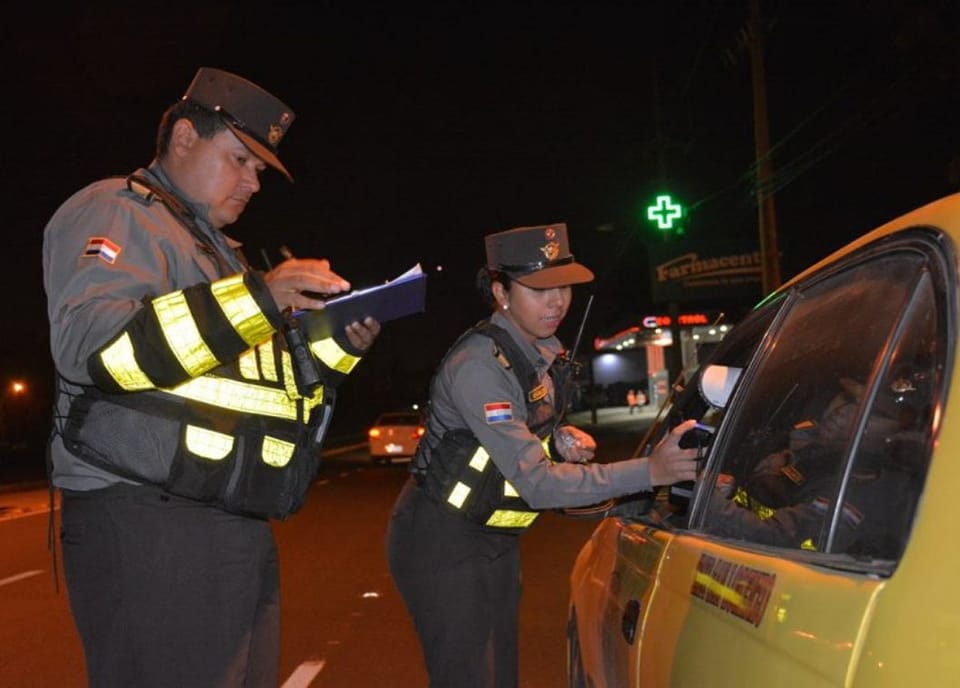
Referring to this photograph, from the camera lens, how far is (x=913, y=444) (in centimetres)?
156

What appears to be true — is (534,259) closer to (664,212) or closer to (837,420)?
(837,420)

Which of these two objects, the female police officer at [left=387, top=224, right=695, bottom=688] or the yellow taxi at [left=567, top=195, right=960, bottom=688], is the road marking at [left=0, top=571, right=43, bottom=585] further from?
the yellow taxi at [left=567, top=195, right=960, bottom=688]

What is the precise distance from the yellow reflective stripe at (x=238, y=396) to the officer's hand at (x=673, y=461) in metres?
0.98

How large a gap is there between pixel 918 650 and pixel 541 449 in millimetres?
1969

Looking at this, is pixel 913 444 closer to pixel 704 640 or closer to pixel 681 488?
pixel 704 640

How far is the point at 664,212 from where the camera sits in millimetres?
20891

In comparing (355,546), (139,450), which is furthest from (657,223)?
(139,450)

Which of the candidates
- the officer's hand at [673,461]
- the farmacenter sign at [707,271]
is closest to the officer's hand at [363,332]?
the officer's hand at [673,461]

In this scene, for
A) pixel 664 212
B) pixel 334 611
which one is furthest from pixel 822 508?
pixel 664 212

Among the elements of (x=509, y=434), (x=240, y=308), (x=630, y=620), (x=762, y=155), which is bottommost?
(x=630, y=620)

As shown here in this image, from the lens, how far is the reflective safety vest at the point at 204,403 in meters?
2.18

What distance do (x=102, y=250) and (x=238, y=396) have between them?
45 centimetres

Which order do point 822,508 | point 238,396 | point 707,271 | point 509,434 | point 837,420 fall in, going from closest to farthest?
1. point 822,508
2. point 837,420
3. point 238,396
4. point 509,434
5. point 707,271

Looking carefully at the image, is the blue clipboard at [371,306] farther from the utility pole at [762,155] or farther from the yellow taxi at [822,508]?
the utility pole at [762,155]
